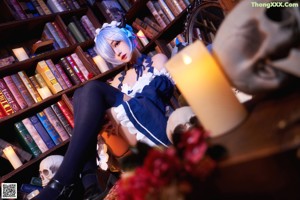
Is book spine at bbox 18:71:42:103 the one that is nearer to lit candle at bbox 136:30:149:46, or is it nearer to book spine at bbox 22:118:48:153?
book spine at bbox 22:118:48:153

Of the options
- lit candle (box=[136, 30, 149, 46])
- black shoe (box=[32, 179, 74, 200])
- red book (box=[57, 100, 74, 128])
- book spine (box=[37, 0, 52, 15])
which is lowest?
black shoe (box=[32, 179, 74, 200])

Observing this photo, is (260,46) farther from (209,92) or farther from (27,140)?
(27,140)

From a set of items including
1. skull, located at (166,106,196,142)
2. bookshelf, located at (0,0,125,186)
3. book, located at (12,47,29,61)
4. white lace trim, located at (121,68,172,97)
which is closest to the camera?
skull, located at (166,106,196,142)

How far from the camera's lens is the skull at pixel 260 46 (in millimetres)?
513

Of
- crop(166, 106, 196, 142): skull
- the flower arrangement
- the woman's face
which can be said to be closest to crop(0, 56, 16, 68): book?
the woman's face

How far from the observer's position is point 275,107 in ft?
1.72

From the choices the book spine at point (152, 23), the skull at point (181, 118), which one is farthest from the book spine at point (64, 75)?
the skull at point (181, 118)

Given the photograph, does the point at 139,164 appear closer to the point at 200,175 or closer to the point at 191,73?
the point at 200,175

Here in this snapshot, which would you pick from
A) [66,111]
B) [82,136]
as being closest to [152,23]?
[66,111]

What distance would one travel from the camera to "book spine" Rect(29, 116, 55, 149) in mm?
1868

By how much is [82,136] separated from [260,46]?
2.46 ft

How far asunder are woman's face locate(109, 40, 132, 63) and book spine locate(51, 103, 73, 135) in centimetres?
59

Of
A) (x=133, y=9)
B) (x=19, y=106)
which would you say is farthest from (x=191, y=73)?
(x=133, y=9)

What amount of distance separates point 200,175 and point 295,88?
276mm
